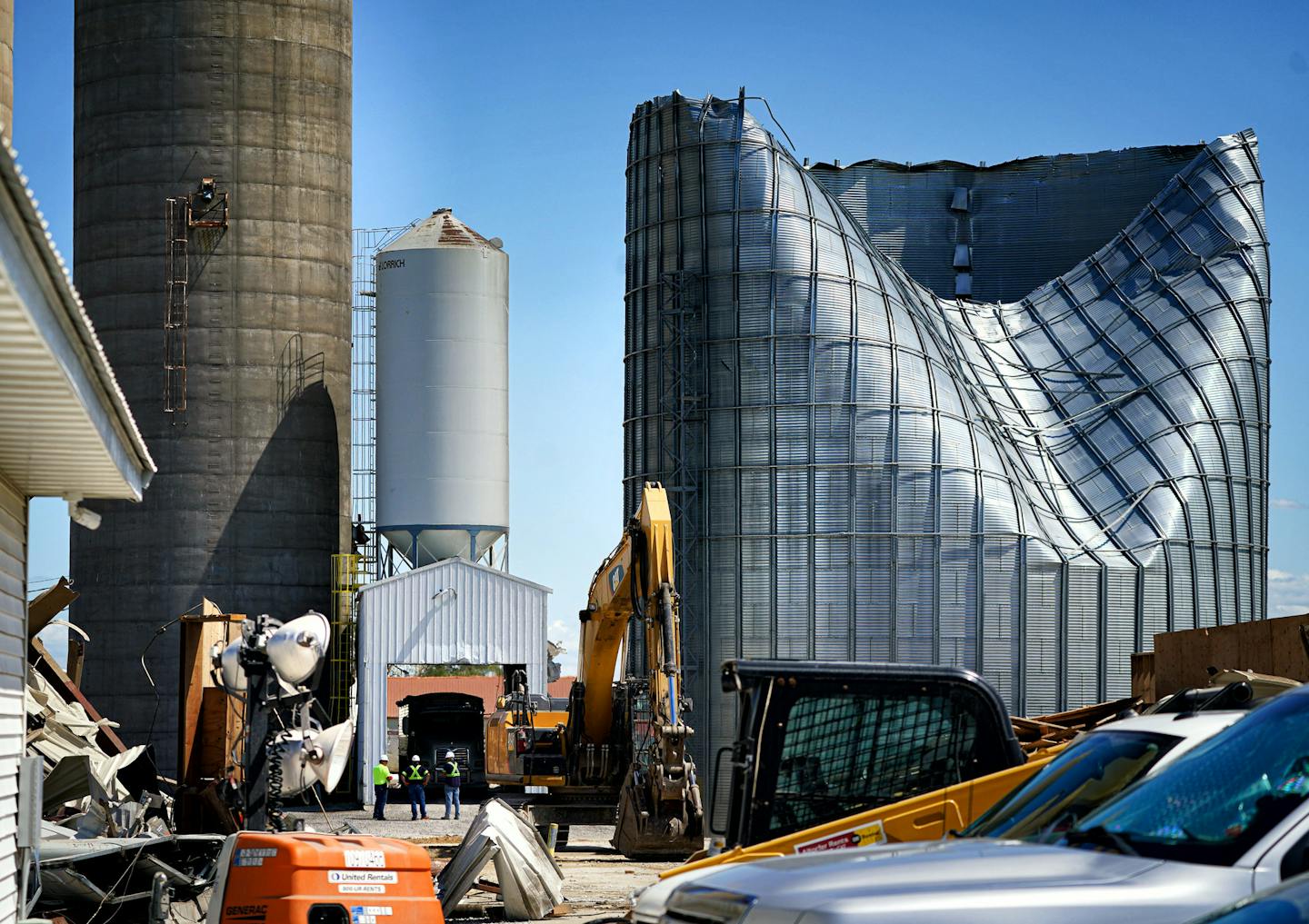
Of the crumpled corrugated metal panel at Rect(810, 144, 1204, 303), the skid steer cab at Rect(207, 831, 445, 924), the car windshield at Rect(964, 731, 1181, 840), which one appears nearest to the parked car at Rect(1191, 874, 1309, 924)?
the car windshield at Rect(964, 731, 1181, 840)

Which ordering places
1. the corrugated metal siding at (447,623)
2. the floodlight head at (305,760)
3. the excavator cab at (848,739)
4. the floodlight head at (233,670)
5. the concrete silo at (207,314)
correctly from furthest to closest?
the concrete silo at (207,314) → the corrugated metal siding at (447,623) → the floodlight head at (233,670) → the floodlight head at (305,760) → the excavator cab at (848,739)

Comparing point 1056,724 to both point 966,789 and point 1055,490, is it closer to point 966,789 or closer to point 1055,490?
point 966,789

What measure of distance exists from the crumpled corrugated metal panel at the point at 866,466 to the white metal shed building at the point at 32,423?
3017cm

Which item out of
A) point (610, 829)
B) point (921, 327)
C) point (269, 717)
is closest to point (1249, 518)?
point (921, 327)

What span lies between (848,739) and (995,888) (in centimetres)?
558

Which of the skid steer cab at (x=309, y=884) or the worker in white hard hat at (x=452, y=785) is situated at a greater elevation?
the skid steer cab at (x=309, y=884)

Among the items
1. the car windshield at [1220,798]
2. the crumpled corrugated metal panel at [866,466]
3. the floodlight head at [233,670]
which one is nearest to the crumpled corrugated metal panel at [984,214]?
the crumpled corrugated metal panel at [866,466]

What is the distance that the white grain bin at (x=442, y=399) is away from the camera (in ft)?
160

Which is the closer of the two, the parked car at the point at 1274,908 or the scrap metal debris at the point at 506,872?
the parked car at the point at 1274,908

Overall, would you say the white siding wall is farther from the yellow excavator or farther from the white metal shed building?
the yellow excavator

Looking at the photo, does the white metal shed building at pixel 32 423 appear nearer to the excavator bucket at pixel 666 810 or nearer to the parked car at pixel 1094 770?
the parked car at pixel 1094 770

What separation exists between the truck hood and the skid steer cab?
659 cm

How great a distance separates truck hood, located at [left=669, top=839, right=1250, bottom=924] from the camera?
596 centimetres

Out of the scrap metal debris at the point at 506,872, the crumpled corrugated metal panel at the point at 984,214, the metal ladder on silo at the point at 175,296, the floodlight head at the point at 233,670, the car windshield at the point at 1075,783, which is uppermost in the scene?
the crumpled corrugated metal panel at the point at 984,214
